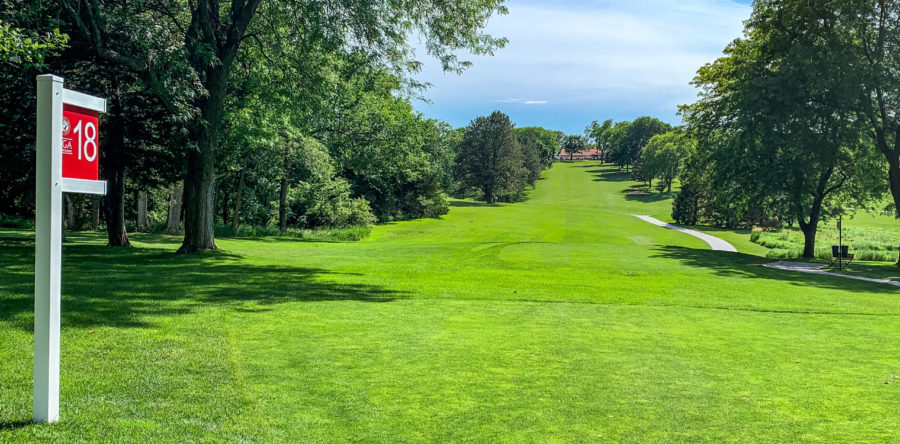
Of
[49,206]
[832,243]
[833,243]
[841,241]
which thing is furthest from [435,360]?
[841,241]

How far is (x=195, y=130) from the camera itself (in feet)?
63.4

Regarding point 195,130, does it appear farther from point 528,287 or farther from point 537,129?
point 537,129

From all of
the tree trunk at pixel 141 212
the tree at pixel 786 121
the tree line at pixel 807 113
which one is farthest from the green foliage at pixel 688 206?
the tree trunk at pixel 141 212

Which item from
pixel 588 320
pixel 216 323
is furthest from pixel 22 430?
pixel 588 320

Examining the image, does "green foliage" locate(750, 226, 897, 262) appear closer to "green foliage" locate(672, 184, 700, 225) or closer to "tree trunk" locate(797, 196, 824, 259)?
"tree trunk" locate(797, 196, 824, 259)

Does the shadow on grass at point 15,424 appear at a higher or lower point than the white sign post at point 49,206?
lower

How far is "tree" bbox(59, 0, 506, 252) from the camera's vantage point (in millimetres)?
16328

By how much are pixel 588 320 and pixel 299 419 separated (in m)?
6.86

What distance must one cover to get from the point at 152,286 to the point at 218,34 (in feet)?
36.3

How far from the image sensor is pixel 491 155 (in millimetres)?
91500

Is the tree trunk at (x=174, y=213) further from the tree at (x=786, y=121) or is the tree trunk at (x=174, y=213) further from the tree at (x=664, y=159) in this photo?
the tree at (x=664, y=159)

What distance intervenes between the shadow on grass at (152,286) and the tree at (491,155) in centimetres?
7381

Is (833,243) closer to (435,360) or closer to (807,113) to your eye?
(807,113)

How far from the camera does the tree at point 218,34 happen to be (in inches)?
643
